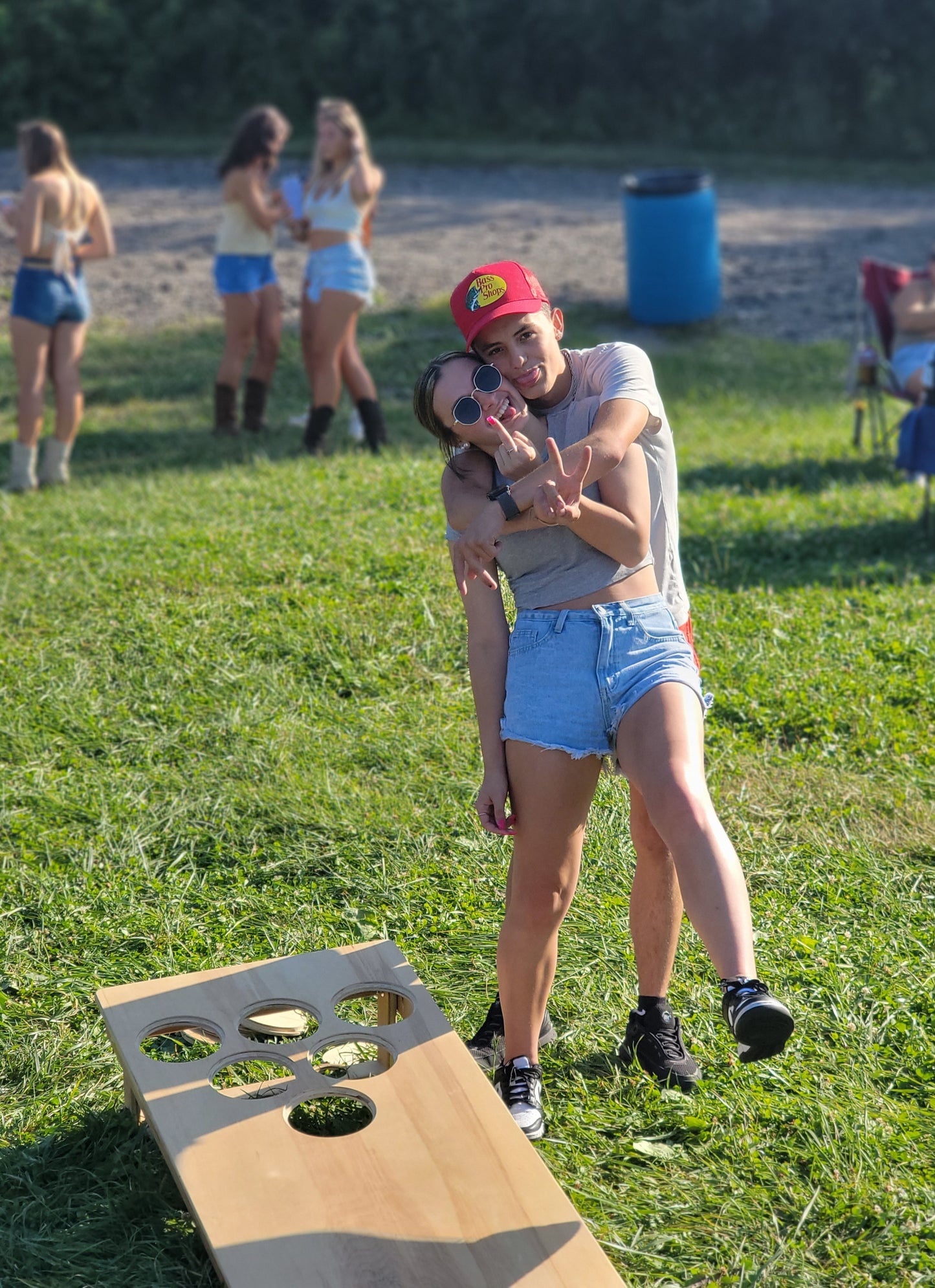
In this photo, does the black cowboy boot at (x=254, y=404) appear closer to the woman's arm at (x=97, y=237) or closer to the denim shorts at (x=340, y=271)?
the denim shorts at (x=340, y=271)

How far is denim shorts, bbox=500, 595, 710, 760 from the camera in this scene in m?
2.63

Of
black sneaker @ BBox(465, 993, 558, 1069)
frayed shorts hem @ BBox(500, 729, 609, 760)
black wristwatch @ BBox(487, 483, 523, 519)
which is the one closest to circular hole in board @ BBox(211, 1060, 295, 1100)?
black sneaker @ BBox(465, 993, 558, 1069)

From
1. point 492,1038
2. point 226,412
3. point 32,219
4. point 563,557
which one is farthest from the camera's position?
point 226,412

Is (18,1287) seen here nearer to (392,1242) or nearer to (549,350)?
(392,1242)

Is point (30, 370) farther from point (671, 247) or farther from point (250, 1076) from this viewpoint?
point (671, 247)

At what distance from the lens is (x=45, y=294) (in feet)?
25.3

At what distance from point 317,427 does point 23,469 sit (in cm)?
170

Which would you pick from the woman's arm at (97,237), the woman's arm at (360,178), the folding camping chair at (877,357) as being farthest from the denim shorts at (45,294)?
the folding camping chair at (877,357)

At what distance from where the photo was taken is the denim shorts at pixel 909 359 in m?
8.34

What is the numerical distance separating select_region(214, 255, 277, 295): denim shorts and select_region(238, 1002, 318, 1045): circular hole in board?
6.30 m

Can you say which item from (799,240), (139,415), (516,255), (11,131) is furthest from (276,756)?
(11,131)

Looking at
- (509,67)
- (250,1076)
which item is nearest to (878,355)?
(250,1076)

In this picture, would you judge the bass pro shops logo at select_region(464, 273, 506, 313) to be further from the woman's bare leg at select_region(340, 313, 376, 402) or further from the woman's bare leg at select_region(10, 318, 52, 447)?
the woman's bare leg at select_region(10, 318, 52, 447)

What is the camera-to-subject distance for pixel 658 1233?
2.66 metres
